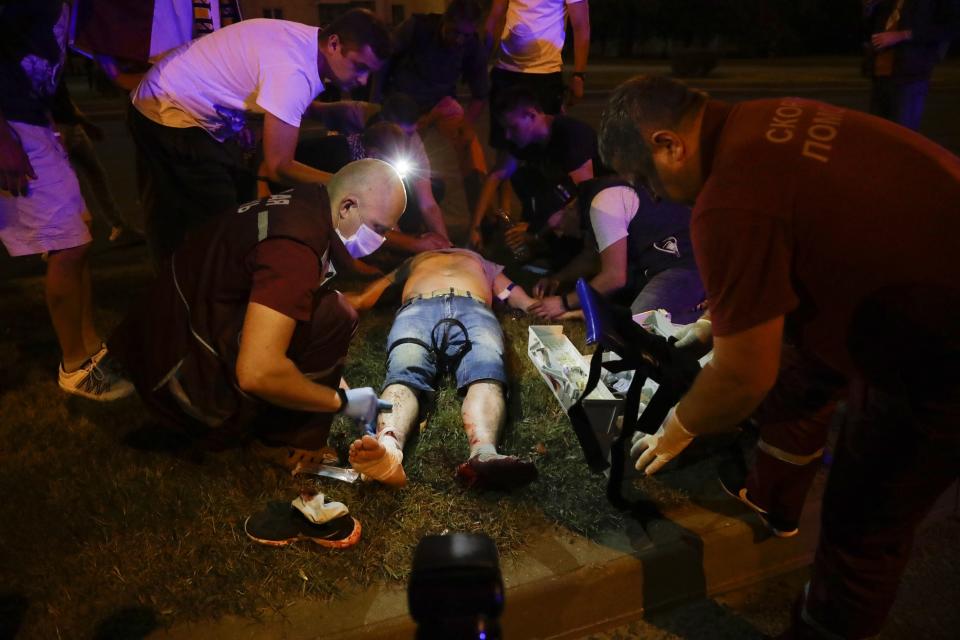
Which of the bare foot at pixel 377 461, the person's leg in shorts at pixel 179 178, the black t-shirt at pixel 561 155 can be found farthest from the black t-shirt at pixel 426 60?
the bare foot at pixel 377 461

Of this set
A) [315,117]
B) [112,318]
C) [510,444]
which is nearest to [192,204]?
[112,318]

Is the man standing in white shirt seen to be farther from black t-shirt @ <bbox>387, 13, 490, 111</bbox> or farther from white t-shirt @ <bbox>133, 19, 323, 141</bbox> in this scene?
white t-shirt @ <bbox>133, 19, 323, 141</bbox>

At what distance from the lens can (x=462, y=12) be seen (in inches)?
190

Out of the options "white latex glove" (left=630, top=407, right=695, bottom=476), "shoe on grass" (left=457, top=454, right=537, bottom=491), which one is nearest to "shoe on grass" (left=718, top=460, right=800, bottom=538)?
"white latex glove" (left=630, top=407, right=695, bottom=476)

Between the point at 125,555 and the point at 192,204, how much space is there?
1811 mm

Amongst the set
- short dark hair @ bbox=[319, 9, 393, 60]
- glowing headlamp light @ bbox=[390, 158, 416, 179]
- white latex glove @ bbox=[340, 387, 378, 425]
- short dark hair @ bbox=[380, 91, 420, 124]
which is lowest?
white latex glove @ bbox=[340, 387, 378, 425]

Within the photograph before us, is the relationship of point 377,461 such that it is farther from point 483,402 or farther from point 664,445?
point 664,445

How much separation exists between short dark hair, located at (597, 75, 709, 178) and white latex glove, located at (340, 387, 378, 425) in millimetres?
1199

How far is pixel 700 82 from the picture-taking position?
1833 cm

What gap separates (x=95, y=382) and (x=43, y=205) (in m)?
0.87

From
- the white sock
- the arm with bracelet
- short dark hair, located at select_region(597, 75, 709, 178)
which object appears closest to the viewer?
short dark hair, located at select_region(597, 75, 709, 178)

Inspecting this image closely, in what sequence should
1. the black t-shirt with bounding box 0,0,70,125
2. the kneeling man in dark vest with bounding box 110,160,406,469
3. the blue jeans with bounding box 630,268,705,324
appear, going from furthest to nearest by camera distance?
the blue jeans with bounding box 630,268,705,324
the black t-shirt with bounding box 0,0,70,125
the kneeling man in dark vest with bounding box 110,160,406,469

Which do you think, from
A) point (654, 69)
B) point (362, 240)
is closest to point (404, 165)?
point (362, 240)

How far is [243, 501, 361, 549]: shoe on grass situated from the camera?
94.1 inches
